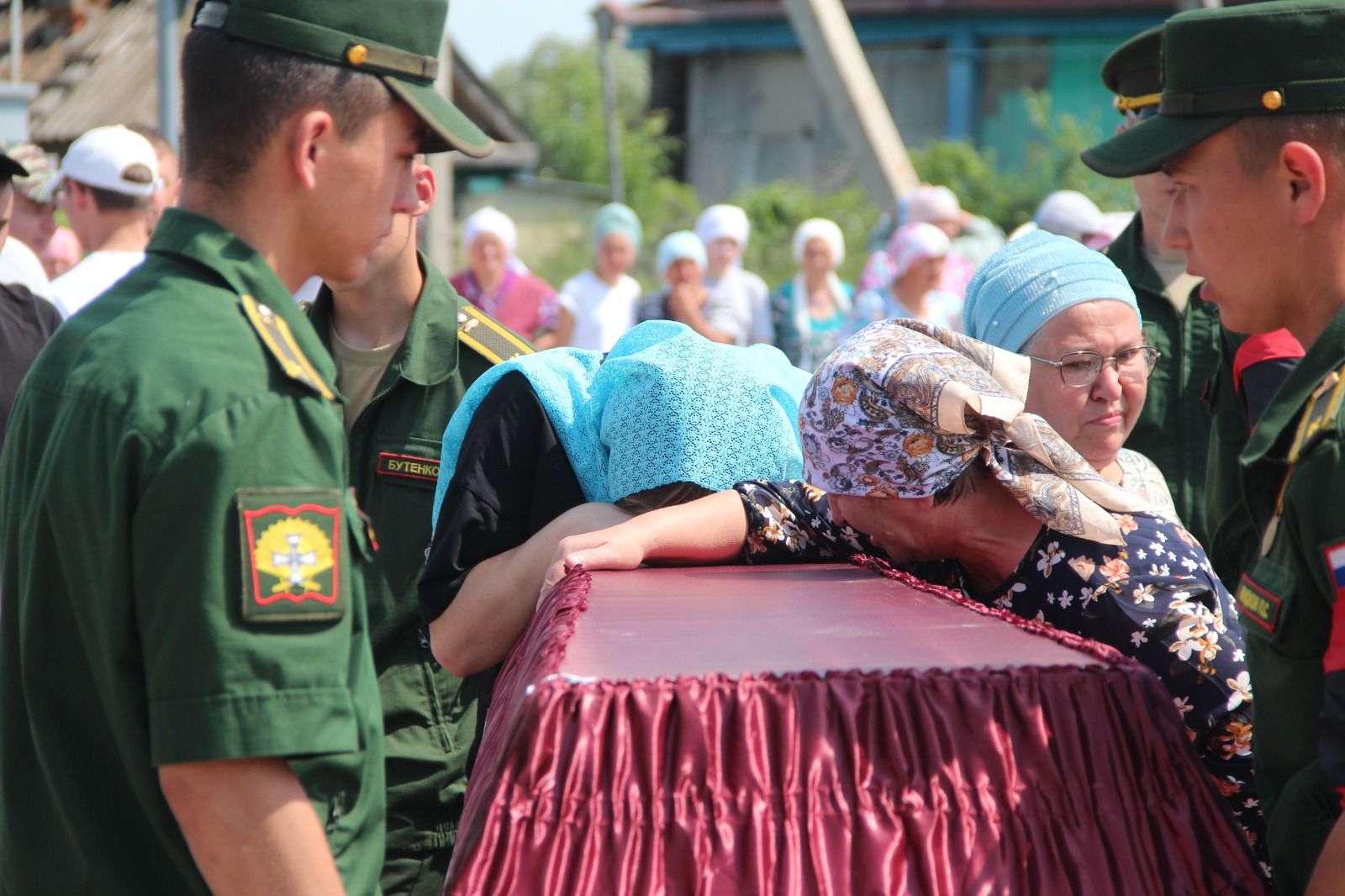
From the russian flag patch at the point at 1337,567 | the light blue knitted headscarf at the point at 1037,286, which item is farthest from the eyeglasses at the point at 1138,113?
the russian flag patch at the point at 1337,567

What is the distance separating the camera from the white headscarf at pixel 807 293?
8.95 metres

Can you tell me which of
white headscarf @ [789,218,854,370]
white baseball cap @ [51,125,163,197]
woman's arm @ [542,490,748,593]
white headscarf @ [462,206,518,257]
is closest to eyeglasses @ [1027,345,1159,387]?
woman's arm @ [542,490,748,593]

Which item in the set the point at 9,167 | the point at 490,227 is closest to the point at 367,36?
the point at 9,167

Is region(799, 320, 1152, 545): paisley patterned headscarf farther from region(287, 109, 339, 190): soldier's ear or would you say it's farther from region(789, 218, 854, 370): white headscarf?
region(789, 218, 854, 370): white headscarf

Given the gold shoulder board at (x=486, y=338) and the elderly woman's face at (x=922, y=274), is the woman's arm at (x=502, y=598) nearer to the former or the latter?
the gold shoulder board at (x=486, y=338)

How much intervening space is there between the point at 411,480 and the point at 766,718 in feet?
5.16

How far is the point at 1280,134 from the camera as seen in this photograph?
5.95 ft

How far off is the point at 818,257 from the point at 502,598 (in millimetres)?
6894

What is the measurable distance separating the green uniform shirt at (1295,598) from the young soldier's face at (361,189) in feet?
3.66

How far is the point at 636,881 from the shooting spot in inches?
64.8

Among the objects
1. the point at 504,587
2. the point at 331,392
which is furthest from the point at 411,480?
the point at 331,392

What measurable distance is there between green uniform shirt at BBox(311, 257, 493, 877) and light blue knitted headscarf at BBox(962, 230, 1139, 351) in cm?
110

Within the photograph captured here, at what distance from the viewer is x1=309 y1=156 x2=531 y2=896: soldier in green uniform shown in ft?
9.86

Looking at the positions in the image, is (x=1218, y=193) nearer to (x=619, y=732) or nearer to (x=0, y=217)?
(x=619, y=732)
